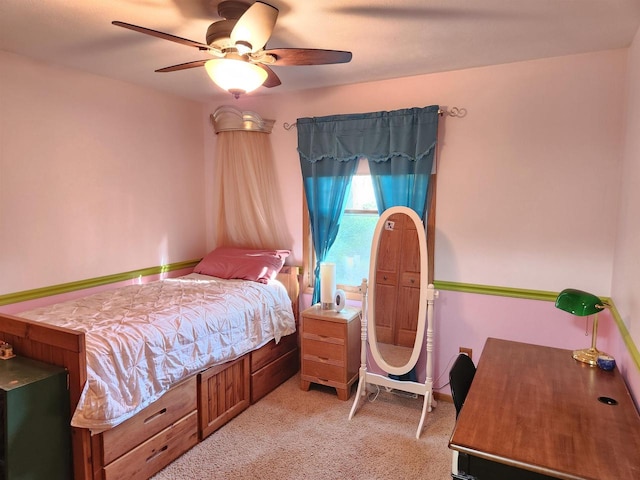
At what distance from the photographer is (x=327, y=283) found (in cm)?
322

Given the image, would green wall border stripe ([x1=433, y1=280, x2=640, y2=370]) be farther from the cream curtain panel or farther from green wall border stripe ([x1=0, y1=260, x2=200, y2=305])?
green wall border stripe ([x1=0, y1=260, x2=200, y2=305])

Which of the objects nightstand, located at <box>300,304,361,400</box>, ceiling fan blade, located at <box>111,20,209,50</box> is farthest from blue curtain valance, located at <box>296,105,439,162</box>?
ceiling fan blade, located at <box>111,20,209,50</box>

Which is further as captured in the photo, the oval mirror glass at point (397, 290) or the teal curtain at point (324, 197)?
the teal curtain at point (324, 197)

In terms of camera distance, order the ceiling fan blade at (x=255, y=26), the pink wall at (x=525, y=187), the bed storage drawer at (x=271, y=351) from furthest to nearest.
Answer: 1. the bed storage drawer at (x=271, y=351)
2. the pink wall at (x=525, y=187)
3. the ceiling fan blade at (x=255, y=26)

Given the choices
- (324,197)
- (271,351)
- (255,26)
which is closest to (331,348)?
(271,351)

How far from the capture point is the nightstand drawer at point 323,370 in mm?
3092

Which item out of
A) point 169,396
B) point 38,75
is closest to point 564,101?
point 169,396

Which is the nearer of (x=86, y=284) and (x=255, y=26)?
(x=255, y=26)

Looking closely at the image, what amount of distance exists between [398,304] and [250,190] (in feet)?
5.43

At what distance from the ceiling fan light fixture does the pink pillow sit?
1.65 metres

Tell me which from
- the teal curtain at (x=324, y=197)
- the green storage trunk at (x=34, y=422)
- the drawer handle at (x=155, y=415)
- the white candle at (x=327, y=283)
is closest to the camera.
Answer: the green storage trunk at (x=34, y=422)

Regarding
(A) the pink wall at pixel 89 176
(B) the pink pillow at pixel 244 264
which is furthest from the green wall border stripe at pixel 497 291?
(A) the pink wall at pixel 89 176

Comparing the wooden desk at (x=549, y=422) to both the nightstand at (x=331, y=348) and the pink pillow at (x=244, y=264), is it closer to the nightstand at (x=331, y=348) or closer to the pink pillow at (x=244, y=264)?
the nightstand at (x=331, y=348)

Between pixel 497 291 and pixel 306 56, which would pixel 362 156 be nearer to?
pixel 306 56
